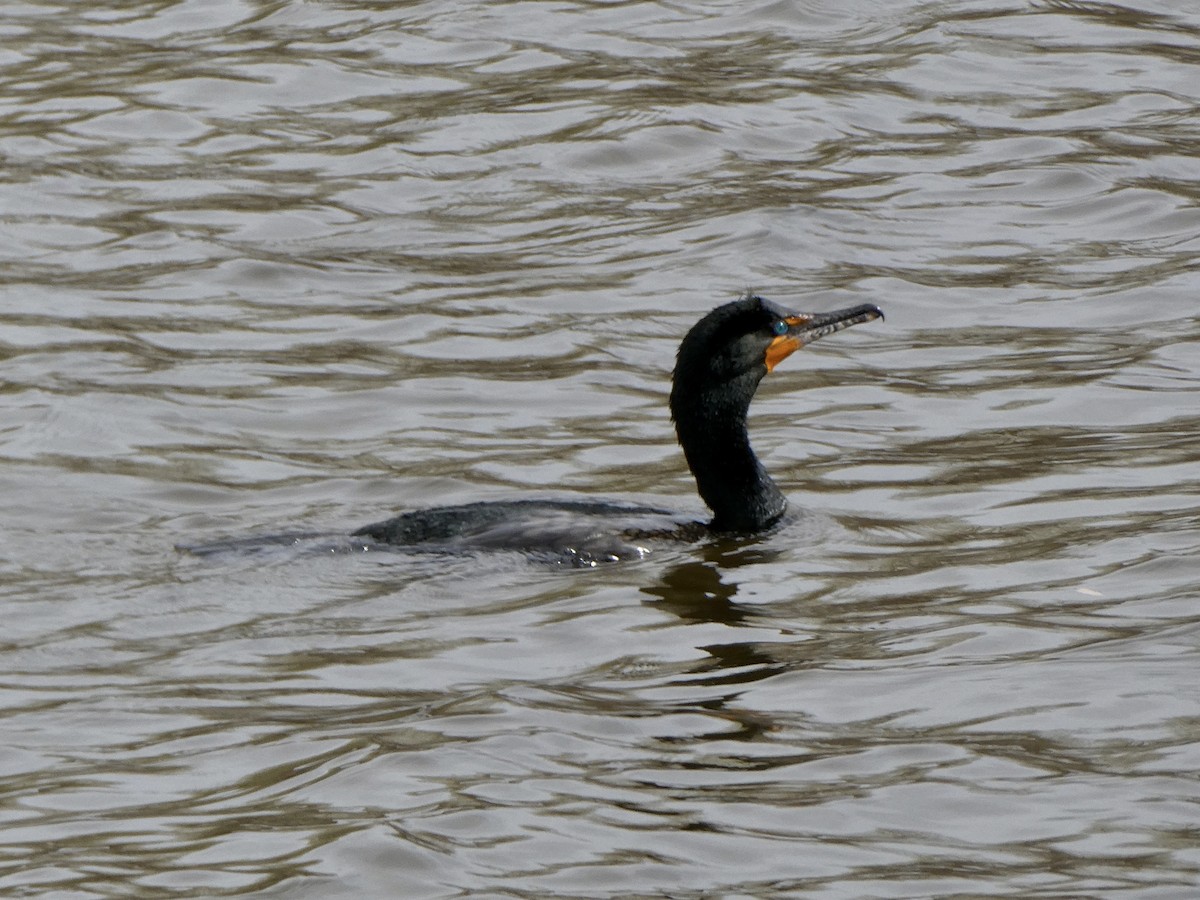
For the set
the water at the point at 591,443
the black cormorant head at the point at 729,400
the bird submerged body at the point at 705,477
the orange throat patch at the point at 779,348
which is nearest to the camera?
the water at the point at 591,443

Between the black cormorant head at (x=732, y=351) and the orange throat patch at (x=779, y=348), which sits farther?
the orange throat patch at (x=779, y=348)

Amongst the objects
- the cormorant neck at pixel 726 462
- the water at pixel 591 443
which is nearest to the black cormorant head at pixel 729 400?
the cormorant neck at pixel 726 462

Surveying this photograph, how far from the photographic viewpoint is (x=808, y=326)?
9.56 m

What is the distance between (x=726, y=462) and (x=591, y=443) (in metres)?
1.30

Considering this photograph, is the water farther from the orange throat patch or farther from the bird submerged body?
the orange throat patch

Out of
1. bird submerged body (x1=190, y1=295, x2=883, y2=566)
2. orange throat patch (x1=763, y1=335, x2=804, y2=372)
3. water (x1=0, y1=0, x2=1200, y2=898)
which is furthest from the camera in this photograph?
orange throat patch (x1=763, y1=335, x2=804, y2=372)

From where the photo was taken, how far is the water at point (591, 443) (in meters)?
6.06

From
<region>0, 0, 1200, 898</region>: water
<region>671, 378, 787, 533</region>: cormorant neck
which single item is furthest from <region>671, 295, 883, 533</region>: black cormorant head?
<region>0, 0, 1200, 898</region>: water

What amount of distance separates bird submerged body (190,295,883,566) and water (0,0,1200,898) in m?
0.20

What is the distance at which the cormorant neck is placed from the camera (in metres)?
9.32

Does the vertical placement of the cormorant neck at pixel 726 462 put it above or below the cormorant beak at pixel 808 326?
below

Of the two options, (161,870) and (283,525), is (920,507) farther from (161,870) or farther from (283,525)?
(161,870)

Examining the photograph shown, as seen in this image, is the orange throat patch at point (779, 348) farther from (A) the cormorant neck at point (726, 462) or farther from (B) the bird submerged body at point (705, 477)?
(A) the cormorant neck at point (726, 462)

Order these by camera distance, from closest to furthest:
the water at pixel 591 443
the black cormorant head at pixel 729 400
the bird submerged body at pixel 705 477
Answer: the water at pixel 591 443, the bird submerged body at pixel 705 477, the black cormorant head at pixel 729 400
